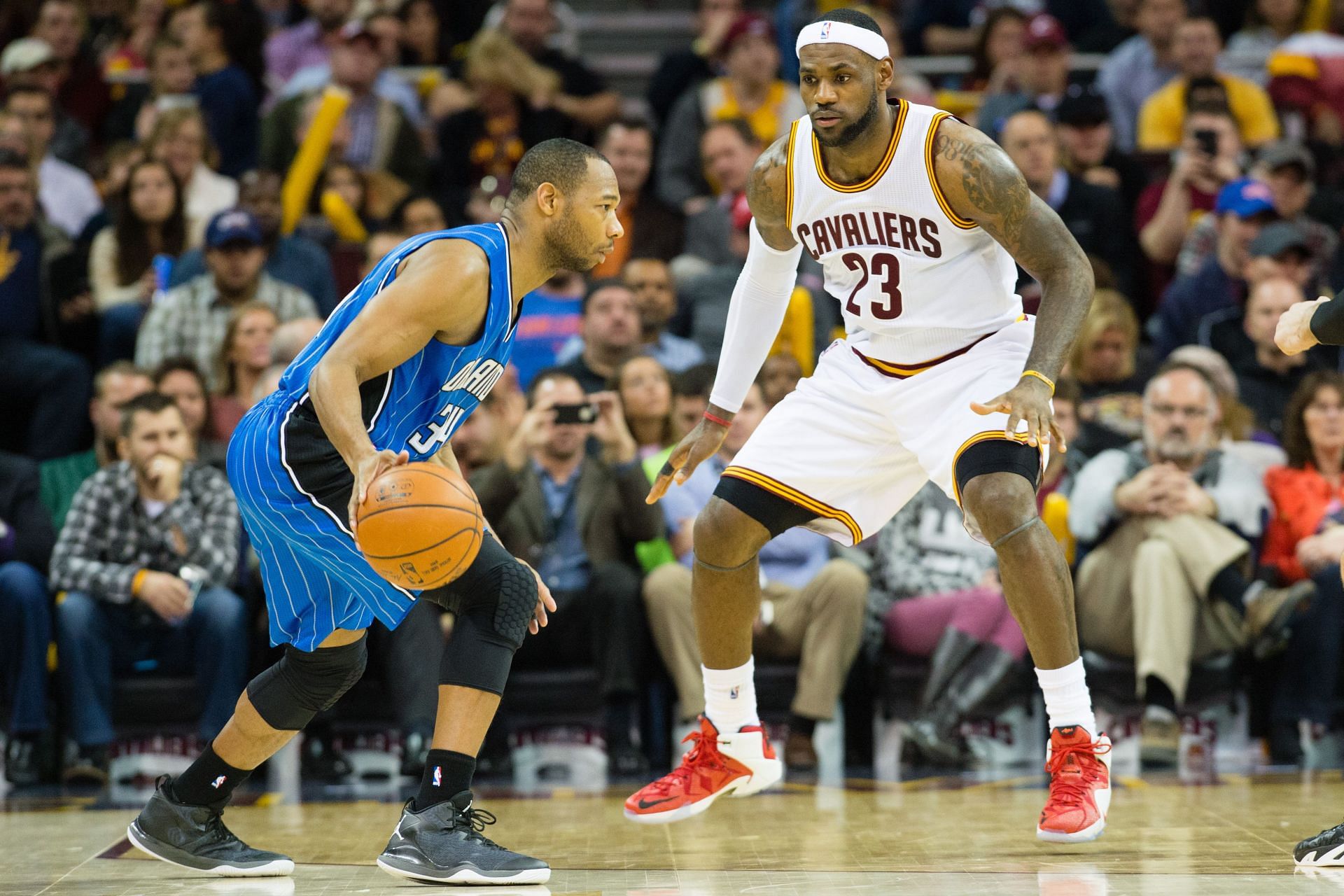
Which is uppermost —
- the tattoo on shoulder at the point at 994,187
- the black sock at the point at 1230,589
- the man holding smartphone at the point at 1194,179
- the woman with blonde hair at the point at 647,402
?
the man holding smartphone at the point at 1194,179

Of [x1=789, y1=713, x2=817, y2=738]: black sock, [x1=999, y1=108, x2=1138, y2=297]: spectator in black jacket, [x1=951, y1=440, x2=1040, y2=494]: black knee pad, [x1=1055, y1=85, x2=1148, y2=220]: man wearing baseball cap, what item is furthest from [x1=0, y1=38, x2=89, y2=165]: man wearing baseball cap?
[x1=951, y1=440, x2=1040, y2=494]: black knee pad

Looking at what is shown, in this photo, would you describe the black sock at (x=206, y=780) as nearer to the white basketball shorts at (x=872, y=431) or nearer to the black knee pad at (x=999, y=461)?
the white basketball shorts at (x=872, y=431)

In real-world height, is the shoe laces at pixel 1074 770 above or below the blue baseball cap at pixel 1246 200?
below

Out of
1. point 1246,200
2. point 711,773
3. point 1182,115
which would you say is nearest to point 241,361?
point 711,773

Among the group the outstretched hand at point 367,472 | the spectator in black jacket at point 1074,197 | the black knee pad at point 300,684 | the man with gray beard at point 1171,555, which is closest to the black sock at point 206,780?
the black knee pad at point 300,684

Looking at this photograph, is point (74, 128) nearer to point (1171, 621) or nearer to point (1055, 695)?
point (1171, 621)

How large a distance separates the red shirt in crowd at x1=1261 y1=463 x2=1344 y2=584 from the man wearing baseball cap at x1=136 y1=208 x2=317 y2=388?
4.65m

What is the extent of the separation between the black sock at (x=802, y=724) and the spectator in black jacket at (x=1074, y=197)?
334 centimetres

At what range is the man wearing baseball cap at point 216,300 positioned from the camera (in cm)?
809

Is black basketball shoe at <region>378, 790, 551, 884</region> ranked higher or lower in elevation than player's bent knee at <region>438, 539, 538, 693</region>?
lower

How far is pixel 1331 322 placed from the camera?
395 cm

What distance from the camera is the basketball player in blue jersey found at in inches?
154

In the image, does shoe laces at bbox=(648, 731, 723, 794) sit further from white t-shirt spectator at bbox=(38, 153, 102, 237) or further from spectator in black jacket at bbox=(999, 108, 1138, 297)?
white t-shirt spectator at bbox=(38, 153, 102, 237)

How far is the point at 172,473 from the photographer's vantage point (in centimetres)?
680
